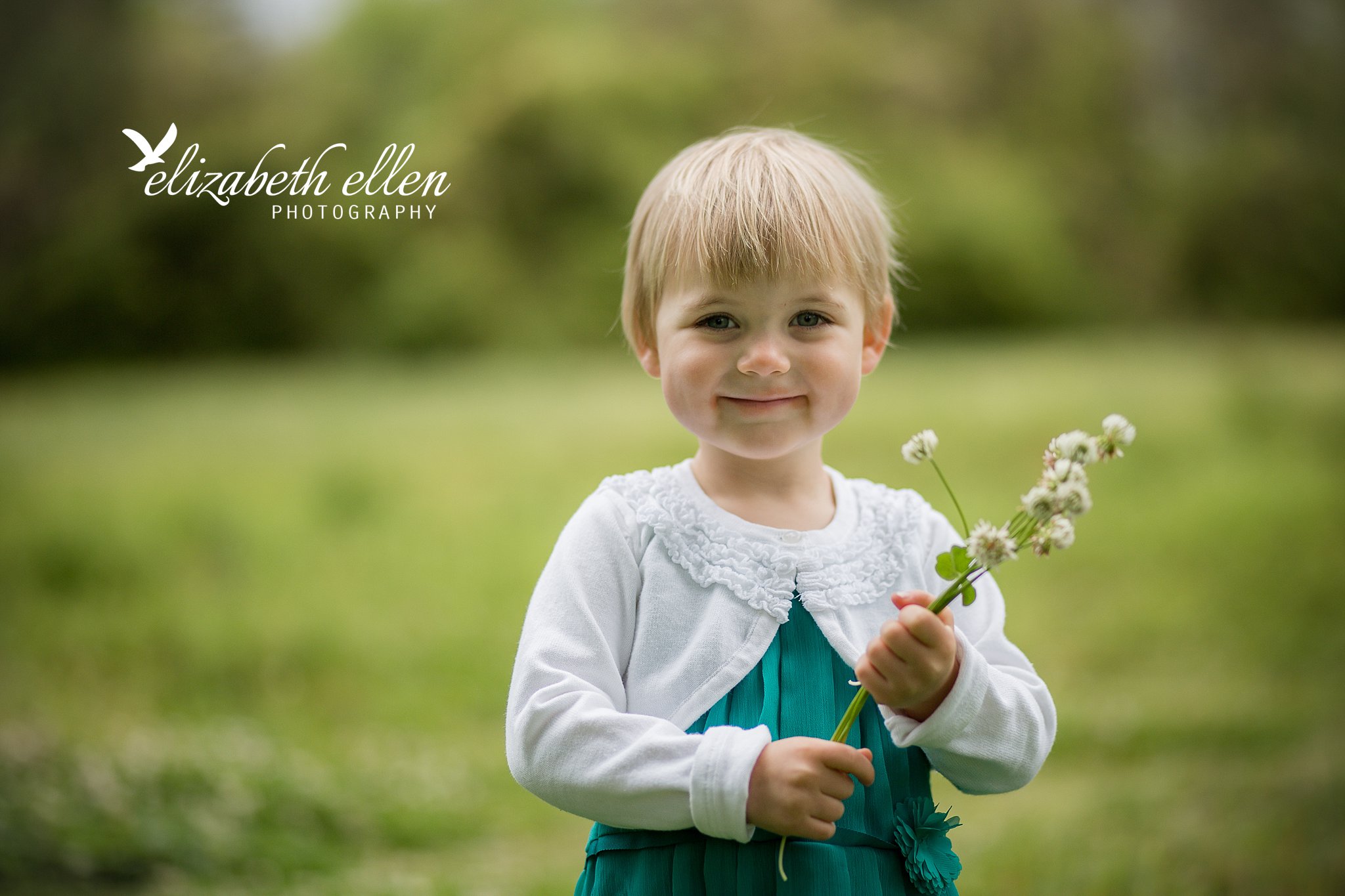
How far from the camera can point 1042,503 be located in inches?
34.6

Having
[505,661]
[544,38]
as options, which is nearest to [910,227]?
[544,38]

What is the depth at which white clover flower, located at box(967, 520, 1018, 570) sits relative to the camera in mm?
886

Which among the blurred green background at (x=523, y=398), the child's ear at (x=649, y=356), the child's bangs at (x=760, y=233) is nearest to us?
the child's bangs at (x=760, y=233)

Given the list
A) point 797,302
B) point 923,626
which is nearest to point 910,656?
point 923,626

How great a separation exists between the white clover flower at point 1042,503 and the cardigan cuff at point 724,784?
0.30 meters

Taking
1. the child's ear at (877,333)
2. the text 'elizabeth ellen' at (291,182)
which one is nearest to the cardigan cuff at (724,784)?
the child's ear at (877,333)

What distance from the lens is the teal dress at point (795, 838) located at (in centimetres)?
102

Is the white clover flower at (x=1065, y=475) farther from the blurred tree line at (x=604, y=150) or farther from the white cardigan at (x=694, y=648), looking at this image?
the blurred tree line at (x=604, y=150)

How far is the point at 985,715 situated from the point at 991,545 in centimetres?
23

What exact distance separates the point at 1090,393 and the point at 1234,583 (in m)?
0.88

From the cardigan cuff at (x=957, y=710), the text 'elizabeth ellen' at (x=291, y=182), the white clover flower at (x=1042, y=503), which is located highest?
the text 'elizabeth ellen' at (x=291, y=182)

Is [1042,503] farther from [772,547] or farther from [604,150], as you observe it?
[604,150]

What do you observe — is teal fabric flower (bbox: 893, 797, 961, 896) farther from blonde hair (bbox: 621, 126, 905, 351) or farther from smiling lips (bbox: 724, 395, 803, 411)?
blonde hair (bbox: 621, 126, 905, 351)

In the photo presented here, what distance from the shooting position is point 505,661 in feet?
10.4
